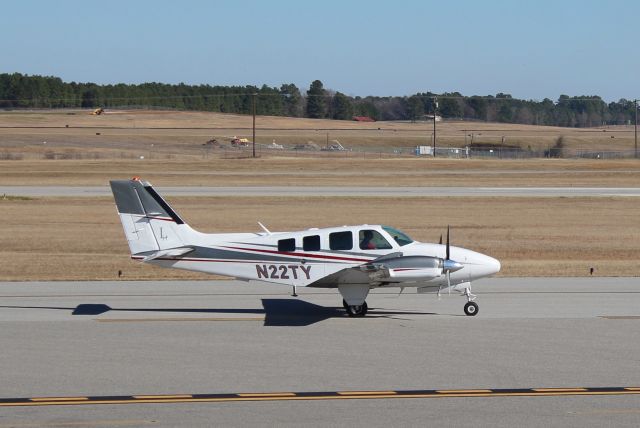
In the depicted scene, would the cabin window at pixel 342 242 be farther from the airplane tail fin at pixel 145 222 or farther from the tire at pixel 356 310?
the airplane tail fin at pixel 145 222

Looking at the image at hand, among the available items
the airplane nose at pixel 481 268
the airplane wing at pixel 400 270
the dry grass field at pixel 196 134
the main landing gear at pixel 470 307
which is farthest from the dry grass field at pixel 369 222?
the dry grass field at pixel 196 134

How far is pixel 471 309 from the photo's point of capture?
20.5 m

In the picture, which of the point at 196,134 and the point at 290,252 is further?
the point at 196,134

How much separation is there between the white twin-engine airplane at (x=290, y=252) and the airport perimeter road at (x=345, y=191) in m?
37.3

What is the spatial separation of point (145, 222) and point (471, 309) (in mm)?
7159

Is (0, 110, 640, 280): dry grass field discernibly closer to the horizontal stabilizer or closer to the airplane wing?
the horizontal stabilizer

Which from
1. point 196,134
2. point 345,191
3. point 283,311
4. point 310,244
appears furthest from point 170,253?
point 196,134

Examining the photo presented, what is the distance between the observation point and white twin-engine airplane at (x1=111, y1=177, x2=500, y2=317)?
2011cm

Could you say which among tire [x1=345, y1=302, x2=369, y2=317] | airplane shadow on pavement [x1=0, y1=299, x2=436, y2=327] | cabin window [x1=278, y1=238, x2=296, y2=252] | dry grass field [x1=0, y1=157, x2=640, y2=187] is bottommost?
dry grass field [x1=0, y1=157, x2=640, y2=187]

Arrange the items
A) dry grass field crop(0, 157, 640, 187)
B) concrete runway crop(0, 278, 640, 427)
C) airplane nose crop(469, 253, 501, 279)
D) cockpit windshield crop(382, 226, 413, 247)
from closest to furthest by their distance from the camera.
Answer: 1. concrete runway crop(0, 278, 640, 427)
2. airplane nose crop(469, 253, 501, 279)
3. cockpit windshield crop(382, 226, 413, 247)
4. dry grass field crop(0, 157, 640, 187)

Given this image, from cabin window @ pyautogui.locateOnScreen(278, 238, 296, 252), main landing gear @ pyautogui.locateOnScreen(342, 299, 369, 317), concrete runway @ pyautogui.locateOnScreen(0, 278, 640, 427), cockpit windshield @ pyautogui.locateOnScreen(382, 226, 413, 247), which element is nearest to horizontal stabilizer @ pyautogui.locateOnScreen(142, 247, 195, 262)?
concrete runway @ pyautogui.locateOnScreen(0, 278, 640, 427)

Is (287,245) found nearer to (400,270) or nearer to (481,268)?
(400,270)

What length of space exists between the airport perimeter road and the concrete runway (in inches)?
1335

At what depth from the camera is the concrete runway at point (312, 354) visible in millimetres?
12945
